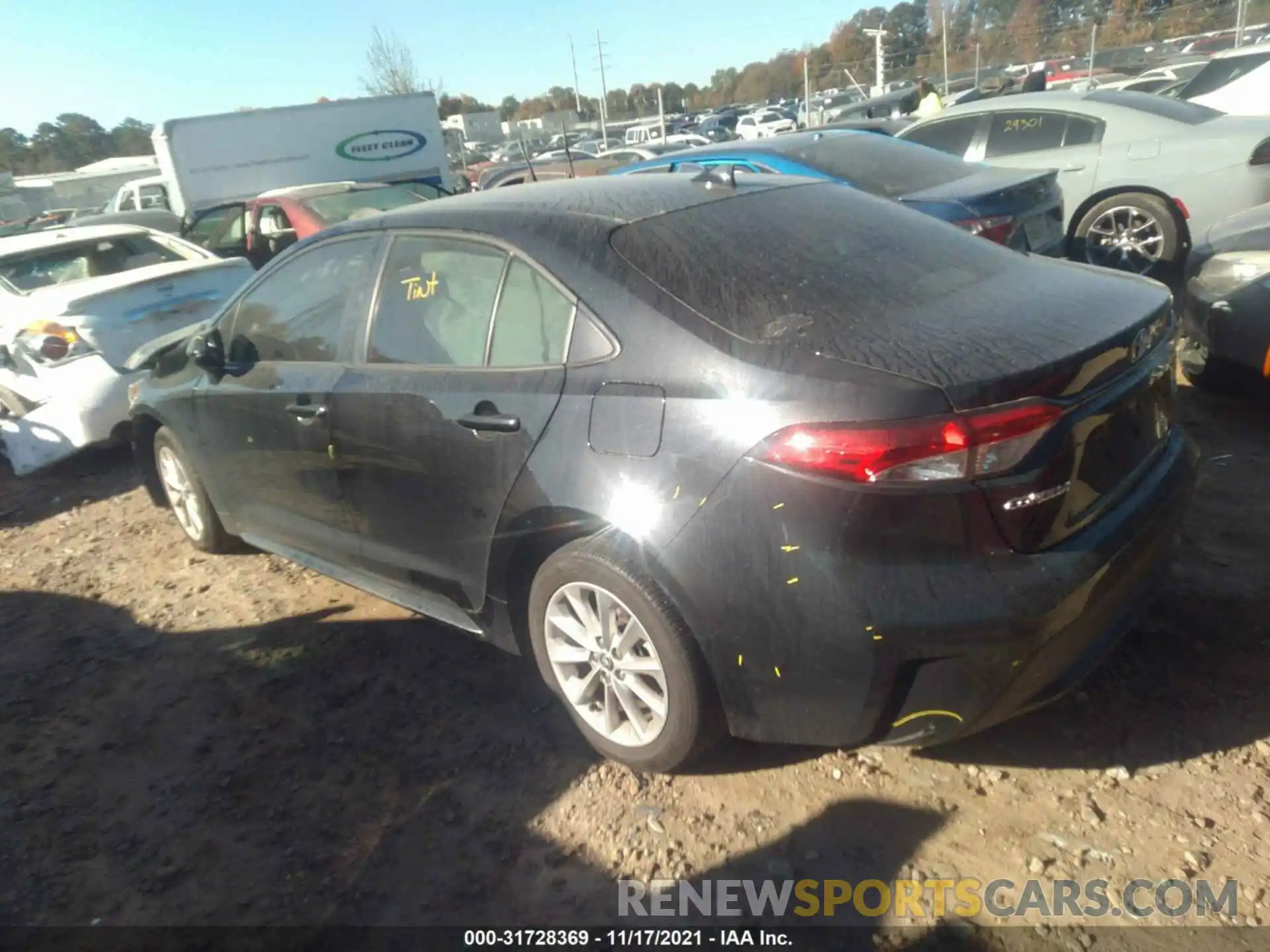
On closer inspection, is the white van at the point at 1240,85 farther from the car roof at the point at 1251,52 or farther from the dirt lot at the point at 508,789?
the dirt lot at the point at 508,789

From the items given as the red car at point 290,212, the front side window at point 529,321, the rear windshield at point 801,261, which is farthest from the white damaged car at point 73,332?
the rear windshield at point 801,261

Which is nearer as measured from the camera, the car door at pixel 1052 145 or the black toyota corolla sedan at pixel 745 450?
the black toyota corolla sedan at pixel 745 450

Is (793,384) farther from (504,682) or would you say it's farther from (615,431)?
(504,682)

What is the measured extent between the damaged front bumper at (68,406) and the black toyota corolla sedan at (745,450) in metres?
3.38

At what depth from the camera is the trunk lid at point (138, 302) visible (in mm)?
6238

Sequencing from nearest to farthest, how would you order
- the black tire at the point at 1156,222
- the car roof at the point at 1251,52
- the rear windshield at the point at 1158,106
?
the black tire at the point at 1156,222, the rear windshield at the point at 1158,106, the car roof at the point at 1251,52

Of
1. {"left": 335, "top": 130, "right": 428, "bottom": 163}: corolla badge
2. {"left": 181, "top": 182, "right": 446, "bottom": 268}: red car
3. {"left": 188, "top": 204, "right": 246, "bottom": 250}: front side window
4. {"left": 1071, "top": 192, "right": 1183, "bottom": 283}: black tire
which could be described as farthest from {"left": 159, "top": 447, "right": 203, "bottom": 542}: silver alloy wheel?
{"left": 335, "top": 130, "right": 428, "bottom": 163}: corolla badge

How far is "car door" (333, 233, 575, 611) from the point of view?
277 centimetres

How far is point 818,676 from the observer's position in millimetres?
2287

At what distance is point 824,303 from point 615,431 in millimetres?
658

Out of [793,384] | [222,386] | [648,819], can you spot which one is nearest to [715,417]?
[793,384]

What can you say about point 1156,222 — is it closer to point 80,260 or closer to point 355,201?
point 80,260

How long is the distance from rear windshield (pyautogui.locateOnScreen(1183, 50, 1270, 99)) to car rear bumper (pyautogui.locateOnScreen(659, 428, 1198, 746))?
9016mm

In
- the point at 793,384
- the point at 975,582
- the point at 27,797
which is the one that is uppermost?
the point at 793,384
